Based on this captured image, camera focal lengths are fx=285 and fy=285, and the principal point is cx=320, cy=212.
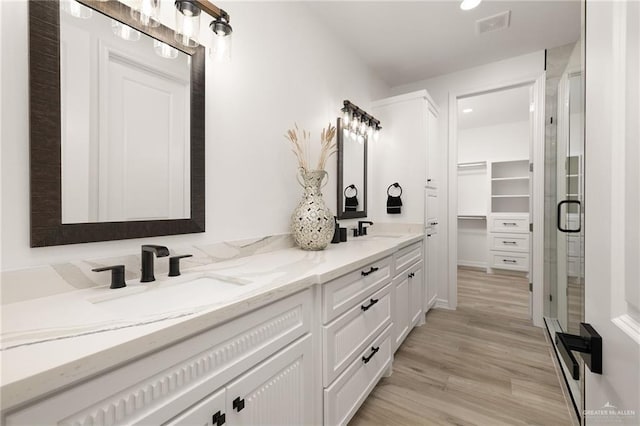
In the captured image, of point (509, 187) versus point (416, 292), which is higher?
point (509, 187)

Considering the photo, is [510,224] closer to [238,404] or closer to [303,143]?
[303,143]

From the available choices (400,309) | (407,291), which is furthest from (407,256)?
(400,309)

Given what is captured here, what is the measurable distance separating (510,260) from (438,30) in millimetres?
4040

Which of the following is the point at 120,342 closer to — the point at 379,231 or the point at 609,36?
the point at 609,36

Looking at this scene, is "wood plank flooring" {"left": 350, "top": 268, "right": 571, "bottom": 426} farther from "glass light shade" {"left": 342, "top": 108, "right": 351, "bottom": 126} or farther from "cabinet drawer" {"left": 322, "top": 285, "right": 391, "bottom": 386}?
"glass light shade" {"left": 342, "top": 108, "right": 351, "bottom": 126}

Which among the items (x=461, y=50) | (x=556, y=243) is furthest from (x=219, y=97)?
(x=556, y=243)

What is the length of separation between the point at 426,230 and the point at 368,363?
163 centimetres

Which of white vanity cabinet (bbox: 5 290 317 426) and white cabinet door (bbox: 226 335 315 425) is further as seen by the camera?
white cabinet door (bbox: 226 335 315 425)

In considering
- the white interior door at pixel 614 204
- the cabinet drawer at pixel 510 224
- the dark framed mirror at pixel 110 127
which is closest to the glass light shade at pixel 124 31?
the dark framed mirror at pixel 110 127

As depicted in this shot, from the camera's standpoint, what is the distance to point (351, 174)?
2643mm

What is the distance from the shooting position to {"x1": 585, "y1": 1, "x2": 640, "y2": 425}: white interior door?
1.34ft

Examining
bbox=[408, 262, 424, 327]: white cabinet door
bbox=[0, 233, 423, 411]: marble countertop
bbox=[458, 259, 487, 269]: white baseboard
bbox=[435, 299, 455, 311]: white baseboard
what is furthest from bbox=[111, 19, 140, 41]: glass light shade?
bbox=[458, 259, 487, 269]: white baseboard

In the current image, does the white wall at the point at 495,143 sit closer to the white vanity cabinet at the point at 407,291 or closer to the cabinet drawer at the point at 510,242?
the cabinet drawer at the point at 510,242

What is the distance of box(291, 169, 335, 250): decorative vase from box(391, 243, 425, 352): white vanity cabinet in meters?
0.61
